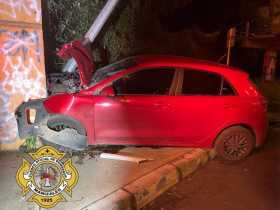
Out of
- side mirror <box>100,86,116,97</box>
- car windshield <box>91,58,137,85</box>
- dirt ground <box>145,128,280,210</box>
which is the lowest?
dirt ground <box>145,128,280,210</box>

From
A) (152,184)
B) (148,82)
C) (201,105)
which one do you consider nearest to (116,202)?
(152,184)

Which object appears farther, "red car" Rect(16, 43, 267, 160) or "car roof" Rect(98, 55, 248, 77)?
"car roof" Rect(98, 55, 248, 77)

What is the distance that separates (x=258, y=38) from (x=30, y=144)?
12.2 metres

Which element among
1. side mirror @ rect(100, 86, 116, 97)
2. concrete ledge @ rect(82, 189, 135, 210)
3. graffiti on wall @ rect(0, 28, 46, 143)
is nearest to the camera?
concrete ledge @ rect(82, 189, 135, 210)

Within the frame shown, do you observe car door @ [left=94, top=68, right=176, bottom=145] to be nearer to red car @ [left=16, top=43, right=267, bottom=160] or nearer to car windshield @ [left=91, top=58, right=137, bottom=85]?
red car @ [left=16, top=43, right=267, bottom=160]

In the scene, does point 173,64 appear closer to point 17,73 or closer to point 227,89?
point 227,89

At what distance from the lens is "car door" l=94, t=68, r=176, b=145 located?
5.09m

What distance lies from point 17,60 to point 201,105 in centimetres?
309

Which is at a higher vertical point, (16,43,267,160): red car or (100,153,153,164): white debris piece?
(16,43,267,160): red car

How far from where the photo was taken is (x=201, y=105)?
17.3 ft

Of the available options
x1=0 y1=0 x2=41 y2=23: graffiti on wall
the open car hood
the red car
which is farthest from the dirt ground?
x1=0 y1=0 x2=41 y2=23: graffiti on wall

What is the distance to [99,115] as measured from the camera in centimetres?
510

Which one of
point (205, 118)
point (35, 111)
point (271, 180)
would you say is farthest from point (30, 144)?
point (271, 180)

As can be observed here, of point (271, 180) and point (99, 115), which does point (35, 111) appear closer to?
point (99, 115)
